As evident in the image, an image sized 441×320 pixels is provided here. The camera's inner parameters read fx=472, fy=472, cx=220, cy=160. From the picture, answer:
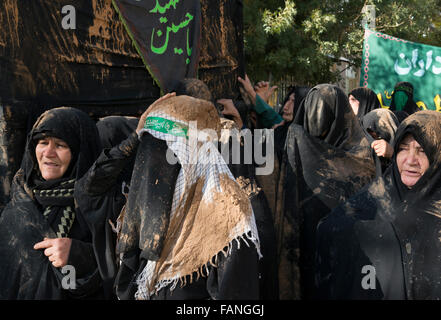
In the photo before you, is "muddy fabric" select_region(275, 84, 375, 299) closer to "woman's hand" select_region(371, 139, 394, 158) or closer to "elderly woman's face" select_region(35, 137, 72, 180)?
"woman's hand" select_region(371, 139, 394, 158)

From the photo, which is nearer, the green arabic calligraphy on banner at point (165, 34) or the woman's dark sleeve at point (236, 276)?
the woman's dark sleeve at point (236, 276)

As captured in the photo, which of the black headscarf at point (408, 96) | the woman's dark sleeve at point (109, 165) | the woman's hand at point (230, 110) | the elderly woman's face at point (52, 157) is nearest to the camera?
the woman's dark sleeve at point (109, 165)

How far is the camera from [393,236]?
86.7 inches

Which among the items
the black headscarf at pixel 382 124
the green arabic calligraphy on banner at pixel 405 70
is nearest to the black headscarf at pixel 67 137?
the black headscarf at pixel 382 124

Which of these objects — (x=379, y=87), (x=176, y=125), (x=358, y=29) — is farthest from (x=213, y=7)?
(x=358, y=29)

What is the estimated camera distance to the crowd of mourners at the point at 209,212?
1.67 m

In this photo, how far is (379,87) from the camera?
6.77 m

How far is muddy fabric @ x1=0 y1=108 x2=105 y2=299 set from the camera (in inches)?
79.3

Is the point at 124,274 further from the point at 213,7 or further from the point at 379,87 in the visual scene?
the point at 379,87

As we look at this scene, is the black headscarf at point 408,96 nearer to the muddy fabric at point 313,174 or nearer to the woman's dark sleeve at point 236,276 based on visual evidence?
the muddy fabric at point 313,174

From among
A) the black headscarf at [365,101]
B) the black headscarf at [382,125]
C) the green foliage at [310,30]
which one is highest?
the green foliage at [310,30]

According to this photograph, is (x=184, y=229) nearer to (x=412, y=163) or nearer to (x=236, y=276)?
(x=236, y=276)

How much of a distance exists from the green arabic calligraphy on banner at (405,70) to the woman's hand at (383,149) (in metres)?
3.64

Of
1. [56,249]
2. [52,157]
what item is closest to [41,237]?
[56,249]
